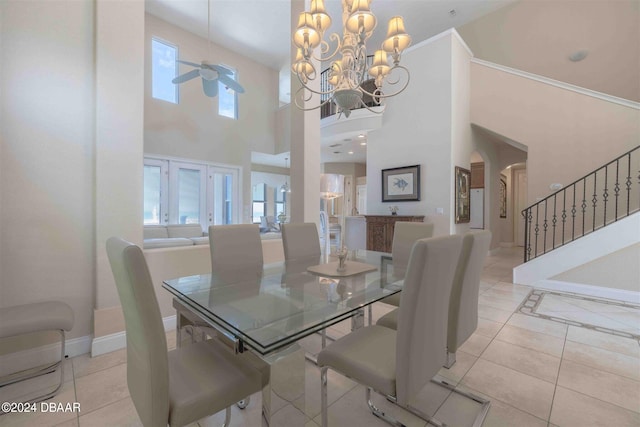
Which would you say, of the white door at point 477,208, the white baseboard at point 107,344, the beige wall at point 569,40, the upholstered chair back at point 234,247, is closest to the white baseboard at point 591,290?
the white door at point 477,208

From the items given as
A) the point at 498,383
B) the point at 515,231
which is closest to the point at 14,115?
the point at 498,383

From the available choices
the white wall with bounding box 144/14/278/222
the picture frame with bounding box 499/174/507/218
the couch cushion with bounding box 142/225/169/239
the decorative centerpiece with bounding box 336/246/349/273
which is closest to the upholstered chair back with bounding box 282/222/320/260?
the decorative centerpiece with bounding box 336/246/349/273

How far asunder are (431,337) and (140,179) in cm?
237

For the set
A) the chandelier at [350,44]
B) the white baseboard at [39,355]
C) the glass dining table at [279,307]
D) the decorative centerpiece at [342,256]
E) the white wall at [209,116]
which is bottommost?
the white baseboard at [39,355]

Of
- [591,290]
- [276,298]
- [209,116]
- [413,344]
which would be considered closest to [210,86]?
[209,116]

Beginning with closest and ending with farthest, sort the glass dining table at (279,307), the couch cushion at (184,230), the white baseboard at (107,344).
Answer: the glass dining table at (279,307) < the white baseboard at (107,344) < the couch cushion at (184,230)

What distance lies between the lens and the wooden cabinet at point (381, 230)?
5.09 metres

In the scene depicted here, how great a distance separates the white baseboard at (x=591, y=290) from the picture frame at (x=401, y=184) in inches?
90.1

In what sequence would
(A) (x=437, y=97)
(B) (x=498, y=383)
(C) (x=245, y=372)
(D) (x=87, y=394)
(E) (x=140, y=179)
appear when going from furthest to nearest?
(A) (x=437, y=97), (E) (x=140, y=179), (B) (x=498, y=383), (D) (x=87, y=394), (C) (x=245, y=372)

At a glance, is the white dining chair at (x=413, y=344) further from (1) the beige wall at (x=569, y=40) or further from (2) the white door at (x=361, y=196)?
(2) the white door at (x=361, y=196)

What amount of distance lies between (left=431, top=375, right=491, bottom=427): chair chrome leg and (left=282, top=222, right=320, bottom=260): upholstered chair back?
4.53ft

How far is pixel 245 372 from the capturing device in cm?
112

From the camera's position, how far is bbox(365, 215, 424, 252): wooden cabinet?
5.09m

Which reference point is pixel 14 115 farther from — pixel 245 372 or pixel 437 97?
pixel 437 97
